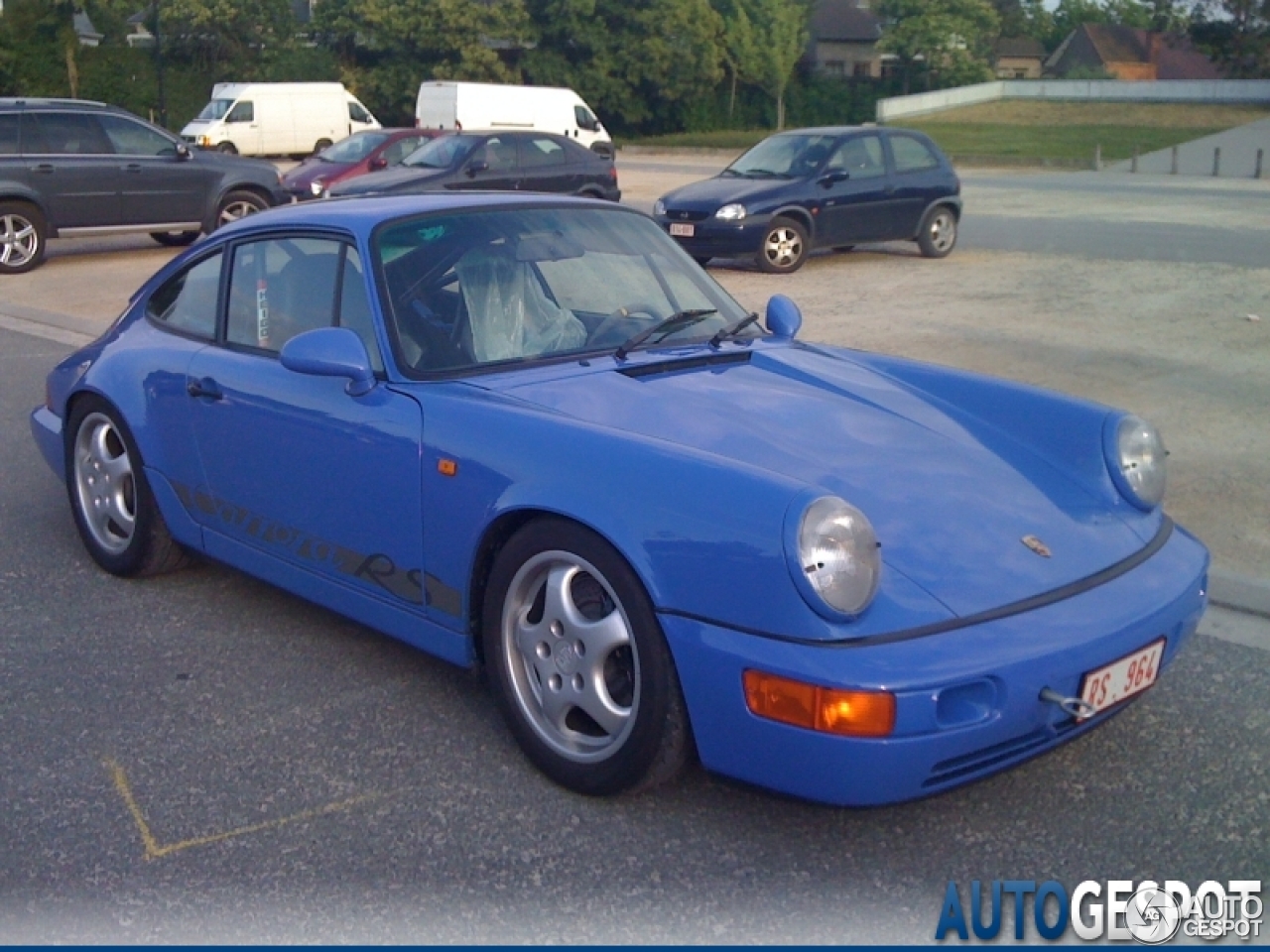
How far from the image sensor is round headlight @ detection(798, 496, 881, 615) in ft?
10.1

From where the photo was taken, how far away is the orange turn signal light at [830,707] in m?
2.97

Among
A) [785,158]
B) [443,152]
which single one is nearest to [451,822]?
[785,158]

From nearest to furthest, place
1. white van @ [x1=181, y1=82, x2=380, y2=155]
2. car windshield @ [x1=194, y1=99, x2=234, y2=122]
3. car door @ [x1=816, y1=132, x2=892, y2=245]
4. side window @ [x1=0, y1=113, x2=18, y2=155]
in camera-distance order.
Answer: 1. car door @ [x1=816, y1=132, x2=892, y2=245]
2. side window @ [x1=0, y1=113, x2=18, y2=155]
3. white van @ [x1=181, y1=82, x2=380, y2=155]
4. car windshield @ [x1=194, y1=99, x2=234, y2=122]

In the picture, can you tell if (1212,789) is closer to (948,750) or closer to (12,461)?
(948,750)

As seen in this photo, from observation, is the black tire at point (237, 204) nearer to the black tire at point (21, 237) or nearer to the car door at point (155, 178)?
the car door at point (155, 178)

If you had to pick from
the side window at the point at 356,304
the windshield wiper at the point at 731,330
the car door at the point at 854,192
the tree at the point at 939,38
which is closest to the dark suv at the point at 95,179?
the car door at the point at 854,192

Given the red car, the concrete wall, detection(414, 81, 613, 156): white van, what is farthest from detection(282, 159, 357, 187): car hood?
the concrete wall

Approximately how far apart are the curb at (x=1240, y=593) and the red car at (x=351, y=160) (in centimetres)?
1696

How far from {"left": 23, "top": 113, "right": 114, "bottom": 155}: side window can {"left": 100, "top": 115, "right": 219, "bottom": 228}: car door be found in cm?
14

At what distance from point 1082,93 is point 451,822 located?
198ft

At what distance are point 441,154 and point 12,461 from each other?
12.5m

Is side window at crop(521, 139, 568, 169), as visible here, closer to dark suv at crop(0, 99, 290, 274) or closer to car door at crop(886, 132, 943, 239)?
dark suv at crop(0, 99, 290, 274)

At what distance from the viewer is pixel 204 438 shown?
4676mm

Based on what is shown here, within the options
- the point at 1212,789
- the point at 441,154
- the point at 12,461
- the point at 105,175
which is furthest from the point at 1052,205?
the point at 1212,789
